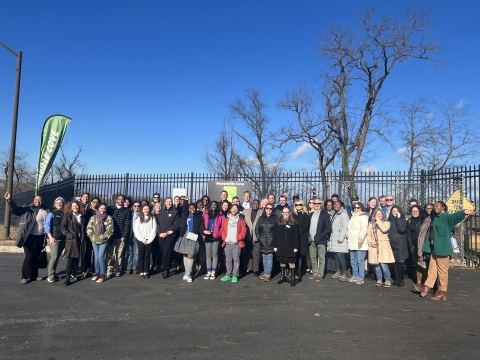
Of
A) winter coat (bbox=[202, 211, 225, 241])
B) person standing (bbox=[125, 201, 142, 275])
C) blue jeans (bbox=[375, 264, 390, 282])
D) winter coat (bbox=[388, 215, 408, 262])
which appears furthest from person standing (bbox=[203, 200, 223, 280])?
winter coat (bbox=[388, 215, 408, 262])

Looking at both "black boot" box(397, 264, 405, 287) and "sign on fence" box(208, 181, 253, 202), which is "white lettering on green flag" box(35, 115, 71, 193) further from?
"black boot" box(397, 264, 405, 287)

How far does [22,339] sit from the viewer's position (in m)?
4.66

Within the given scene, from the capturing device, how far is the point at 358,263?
8492mm

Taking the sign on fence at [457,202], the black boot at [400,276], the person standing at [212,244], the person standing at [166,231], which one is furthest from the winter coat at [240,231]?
the sign on fence at [457,202]

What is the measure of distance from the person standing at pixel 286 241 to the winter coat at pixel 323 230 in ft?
2.08

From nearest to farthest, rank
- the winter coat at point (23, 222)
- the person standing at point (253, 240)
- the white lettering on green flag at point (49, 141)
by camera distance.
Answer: the winter coat at point (23, 222) < the person standing at point (253, 240) < the white lettering on green flag at point (49, 141)

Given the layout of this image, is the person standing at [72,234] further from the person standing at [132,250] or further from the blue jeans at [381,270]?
the blue jeans at [381,270]

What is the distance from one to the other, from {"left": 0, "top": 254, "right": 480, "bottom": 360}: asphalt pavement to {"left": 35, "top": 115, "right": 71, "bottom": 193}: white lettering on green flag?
5.87 metres

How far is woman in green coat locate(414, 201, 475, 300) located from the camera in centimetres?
701

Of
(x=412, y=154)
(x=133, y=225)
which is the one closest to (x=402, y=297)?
(x=133, y=225)

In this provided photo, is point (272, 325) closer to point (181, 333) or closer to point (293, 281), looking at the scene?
point (181, 333)

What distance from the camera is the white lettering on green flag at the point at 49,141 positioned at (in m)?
13.2

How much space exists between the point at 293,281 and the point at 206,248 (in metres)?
2.06

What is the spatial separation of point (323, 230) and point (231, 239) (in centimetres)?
208
